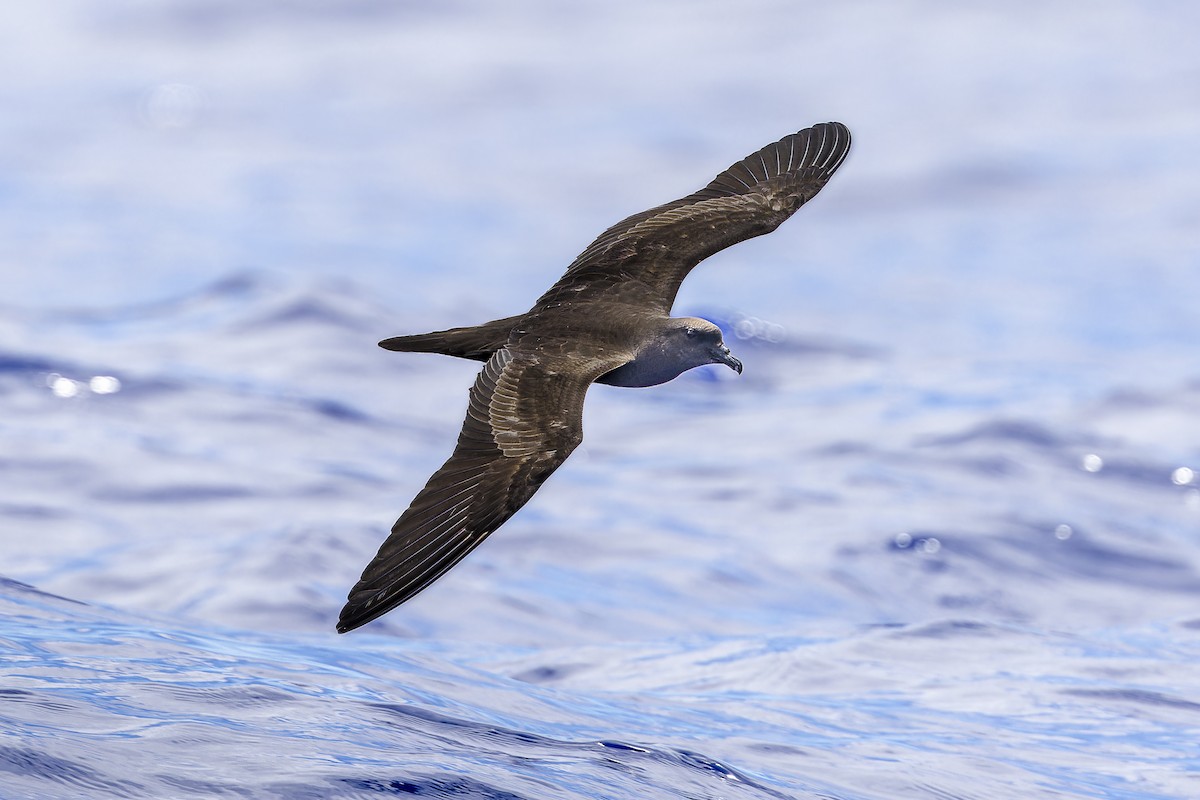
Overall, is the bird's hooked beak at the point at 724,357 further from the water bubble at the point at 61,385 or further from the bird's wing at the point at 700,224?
the water bubble at the point at 61,385

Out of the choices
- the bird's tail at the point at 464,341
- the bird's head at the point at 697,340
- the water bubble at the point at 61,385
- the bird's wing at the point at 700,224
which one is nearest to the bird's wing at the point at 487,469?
the bird's tail at the point at 464,341

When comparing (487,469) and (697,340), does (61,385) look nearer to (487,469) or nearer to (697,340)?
(697,340)

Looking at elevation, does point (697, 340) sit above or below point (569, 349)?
above

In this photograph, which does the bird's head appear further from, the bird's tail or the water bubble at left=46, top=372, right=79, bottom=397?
the water bubble at left=46, top=372, right=79, bottom=397

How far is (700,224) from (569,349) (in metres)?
1.64

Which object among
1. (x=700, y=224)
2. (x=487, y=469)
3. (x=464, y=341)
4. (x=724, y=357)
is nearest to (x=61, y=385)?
(x=700, y=224)

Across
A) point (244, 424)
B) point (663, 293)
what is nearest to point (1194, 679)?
point (663, 293)

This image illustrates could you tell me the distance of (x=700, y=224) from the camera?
29.8 feet

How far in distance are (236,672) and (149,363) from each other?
363 inches

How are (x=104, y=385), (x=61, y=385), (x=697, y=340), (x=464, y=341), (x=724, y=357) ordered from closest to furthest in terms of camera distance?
1. (x=464, y=341)
2. (x=697, y=340)
3. (x=724, y=357)
4. (x=61, y=385)
5. (x=104, y=385)

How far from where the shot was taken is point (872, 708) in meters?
10.6

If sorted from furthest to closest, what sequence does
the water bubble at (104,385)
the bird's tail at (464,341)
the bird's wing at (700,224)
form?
the water bubble at (104,385) → the bird's wing at (700,224) → the bird's tail at (464,341)

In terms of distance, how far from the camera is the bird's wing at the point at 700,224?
28.5 ft

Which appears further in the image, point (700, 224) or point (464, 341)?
point (700, 224)
